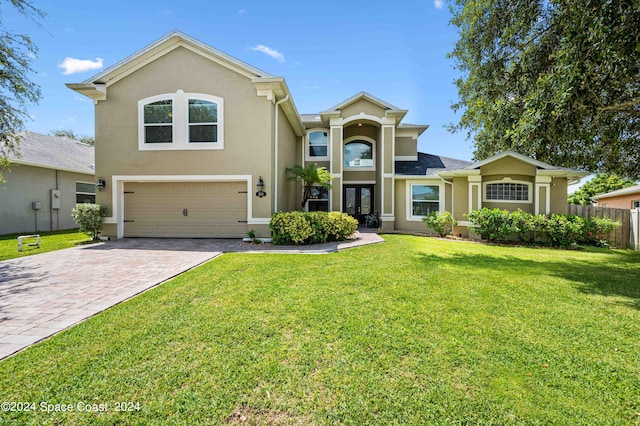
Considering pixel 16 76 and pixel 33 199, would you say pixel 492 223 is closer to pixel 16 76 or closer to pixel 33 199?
pixel 16 76

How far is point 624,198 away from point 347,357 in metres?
27.0

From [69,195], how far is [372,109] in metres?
17.3

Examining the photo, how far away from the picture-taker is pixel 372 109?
46.9 feet

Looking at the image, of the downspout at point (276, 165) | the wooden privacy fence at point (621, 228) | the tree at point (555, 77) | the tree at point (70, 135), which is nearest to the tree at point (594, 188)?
the wooden privacy fence at point (621, 228)

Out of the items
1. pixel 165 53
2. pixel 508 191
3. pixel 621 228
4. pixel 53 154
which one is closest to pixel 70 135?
pixel 53 154

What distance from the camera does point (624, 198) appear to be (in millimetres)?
19484

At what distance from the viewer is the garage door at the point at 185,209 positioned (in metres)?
10.5

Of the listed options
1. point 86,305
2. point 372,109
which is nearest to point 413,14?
point 372,109

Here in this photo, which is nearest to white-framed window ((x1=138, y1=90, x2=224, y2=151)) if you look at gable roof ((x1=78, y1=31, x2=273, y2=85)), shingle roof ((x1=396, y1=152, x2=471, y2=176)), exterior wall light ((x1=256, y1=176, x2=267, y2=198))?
gable roof ((x1=78, y1=31, x2=273, y2=85))

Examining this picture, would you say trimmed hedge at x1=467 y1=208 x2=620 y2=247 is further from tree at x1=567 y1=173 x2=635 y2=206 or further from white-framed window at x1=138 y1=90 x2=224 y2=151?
tree at x1=567 y1=173 x2=635 y2=206

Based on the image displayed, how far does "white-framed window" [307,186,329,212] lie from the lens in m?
15.4

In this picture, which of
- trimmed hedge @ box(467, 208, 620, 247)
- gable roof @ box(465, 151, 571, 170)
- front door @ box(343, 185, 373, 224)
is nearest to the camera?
trimmed hedge @ box(467, 208, 620, 247)

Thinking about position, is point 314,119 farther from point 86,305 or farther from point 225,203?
point 86,305

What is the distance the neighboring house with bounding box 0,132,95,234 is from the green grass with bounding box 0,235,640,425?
1388cm
